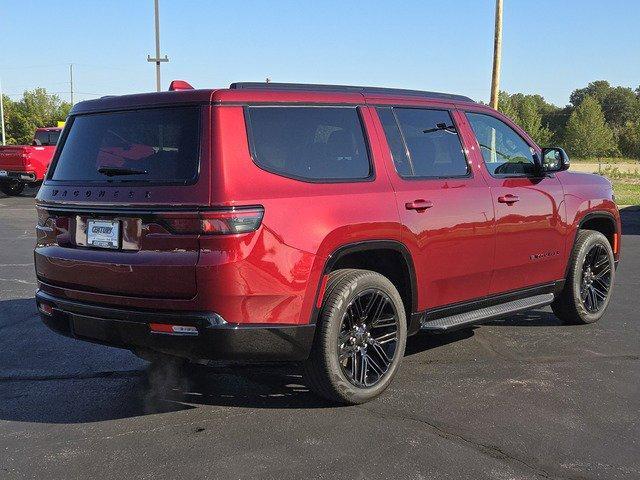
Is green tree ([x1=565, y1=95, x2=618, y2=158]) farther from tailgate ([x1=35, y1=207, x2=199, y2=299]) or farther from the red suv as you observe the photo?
tailgate ([x1=35, y1=207, x2=199, y2=299])

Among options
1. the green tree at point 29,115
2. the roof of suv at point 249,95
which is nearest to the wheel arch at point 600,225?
the roof of suv at point 249,95

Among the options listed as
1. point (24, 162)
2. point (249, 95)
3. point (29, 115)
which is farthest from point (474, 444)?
point (29, 115)

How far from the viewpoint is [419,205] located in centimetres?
454

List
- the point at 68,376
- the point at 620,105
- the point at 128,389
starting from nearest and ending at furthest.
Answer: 1. the point at 128,389
2. the point at 68,376
3. the point at 620,105

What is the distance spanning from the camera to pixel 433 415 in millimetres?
4113

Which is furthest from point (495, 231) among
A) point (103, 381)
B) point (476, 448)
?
point (103, 381)

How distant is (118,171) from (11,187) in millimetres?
21061

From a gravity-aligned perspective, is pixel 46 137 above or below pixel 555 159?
above

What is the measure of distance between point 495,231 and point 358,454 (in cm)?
217

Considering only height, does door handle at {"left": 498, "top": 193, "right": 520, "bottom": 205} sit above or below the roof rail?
below

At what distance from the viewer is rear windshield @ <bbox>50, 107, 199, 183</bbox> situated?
12.3ft

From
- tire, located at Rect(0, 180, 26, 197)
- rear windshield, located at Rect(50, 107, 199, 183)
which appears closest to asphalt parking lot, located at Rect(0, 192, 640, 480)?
rear windshield, located at Rect(50, 107, 199, 183)

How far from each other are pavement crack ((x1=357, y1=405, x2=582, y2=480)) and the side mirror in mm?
2603

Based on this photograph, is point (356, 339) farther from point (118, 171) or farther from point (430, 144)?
point (118, 171)
